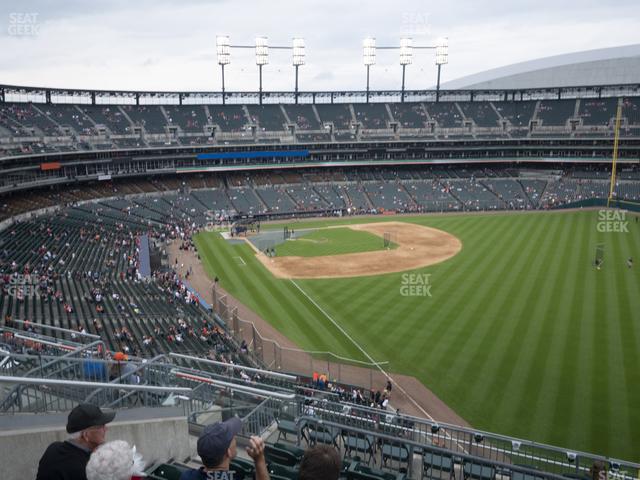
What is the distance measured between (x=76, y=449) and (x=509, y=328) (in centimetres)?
2475

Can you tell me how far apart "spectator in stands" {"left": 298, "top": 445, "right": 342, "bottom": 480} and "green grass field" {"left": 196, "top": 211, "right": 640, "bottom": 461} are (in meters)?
15.6

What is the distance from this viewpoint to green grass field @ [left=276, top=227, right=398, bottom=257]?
46153 millimetres

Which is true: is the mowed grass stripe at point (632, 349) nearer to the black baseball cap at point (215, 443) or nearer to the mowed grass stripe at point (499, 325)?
the mowed grass stripe at point (499, 325)

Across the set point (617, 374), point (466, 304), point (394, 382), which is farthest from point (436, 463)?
point (466, 304)

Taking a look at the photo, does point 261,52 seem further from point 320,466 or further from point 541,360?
point 320,466

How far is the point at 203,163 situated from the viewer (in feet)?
236

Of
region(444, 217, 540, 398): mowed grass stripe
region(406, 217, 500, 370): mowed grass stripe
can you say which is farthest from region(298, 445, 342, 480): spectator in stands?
region(406, 217, 500, 370): mowed grass stripe

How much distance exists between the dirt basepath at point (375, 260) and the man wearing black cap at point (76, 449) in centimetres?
3334

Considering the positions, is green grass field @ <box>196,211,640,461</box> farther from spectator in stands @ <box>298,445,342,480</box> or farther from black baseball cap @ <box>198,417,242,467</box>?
black baseball cap @ <box>198,417,242,467</box>

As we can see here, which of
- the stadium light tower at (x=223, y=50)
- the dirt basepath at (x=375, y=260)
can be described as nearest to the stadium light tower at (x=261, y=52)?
the stadium light tower at (x=223, y=50)

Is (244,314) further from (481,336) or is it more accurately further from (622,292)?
(622,292)

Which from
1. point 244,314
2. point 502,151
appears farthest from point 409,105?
point 244,314

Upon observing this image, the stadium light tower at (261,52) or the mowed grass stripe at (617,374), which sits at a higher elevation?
the stadium light tower at (261,52)

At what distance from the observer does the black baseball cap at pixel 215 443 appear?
4219mm
